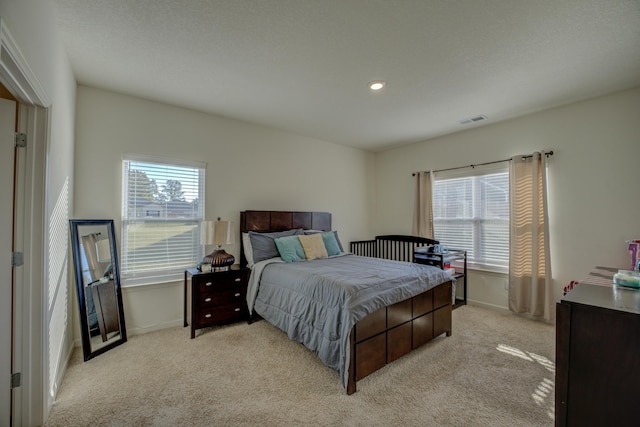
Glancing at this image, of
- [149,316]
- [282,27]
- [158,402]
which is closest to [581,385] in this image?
[158,402]

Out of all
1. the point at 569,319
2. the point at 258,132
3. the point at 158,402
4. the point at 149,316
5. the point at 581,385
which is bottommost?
the point at 158,402

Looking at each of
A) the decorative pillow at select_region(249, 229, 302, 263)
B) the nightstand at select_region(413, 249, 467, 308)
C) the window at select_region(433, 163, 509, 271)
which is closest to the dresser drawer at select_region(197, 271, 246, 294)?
the decorative pillow at select_region(249, 229, 302, 263)

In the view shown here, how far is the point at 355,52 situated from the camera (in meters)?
2.15

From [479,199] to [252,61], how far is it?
3.48m

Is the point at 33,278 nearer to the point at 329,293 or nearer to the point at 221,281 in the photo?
the point at 221,281

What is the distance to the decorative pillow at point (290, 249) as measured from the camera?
327cm

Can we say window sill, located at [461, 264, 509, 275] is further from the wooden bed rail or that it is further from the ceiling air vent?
the ceiling air vent

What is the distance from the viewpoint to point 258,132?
→ 12.6 ft

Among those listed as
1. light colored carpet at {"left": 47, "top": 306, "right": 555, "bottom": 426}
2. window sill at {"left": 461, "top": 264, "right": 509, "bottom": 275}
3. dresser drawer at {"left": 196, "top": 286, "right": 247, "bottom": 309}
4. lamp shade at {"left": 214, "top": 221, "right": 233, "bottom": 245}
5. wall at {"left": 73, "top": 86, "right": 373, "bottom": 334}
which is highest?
wall at {"left": 73, "top": 86, "right": 373, "bottom": 334}

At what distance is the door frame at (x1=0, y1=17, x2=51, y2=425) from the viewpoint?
1.58m

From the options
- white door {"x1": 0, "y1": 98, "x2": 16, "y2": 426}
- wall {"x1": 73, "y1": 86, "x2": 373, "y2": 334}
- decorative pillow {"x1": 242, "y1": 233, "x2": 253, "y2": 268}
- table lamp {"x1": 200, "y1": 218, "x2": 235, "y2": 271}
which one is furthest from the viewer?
decorative pillow {"x1": 242, "y1": 233, "x2": 253, "y2": 268}

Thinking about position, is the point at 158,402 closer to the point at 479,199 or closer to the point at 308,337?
the point at 308,337

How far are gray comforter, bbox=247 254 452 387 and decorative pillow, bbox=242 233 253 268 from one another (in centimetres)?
20

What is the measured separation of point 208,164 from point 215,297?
161 centimetres
